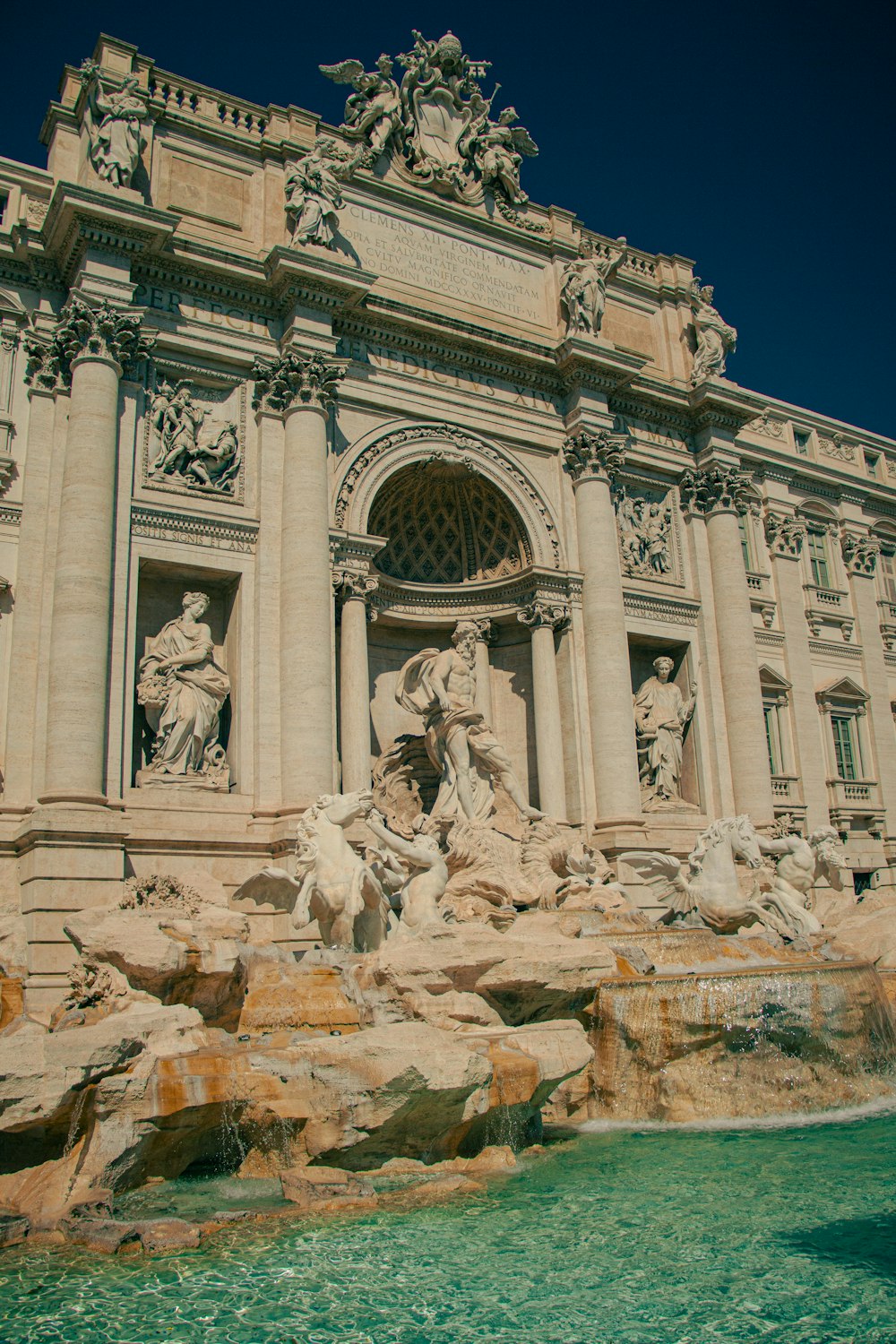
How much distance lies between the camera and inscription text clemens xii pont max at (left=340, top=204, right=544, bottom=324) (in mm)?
22531

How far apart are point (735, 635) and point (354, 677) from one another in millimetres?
9396

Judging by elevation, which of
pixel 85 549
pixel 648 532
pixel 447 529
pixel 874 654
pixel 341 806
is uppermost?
pixel 648 532

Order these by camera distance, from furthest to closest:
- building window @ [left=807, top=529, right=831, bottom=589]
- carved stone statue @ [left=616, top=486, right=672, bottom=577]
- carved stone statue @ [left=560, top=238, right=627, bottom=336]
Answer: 1. building window @ [left=807, top=529, right=831, bottom=589]
2. carved stone statue @ [left=616, top=486, right=672, bottom=577]
3. carved stone statue @ [left=560, top=238, right=627, bottom=336]

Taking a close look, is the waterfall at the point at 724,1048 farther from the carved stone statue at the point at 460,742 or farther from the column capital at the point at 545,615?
the column capital at the point at 545,615

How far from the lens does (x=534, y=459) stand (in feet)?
76.5

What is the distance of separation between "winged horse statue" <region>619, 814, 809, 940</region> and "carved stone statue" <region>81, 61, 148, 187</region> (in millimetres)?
15167

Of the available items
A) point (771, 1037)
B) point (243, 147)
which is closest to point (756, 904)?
point (771, 1037)

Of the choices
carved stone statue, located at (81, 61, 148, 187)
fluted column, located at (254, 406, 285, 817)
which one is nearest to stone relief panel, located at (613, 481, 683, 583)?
fluted column, located at (254, 406, 285, 817)

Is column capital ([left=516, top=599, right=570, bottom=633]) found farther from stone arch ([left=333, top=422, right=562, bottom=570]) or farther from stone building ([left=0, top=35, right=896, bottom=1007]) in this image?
stone arch ([left=333, top=422, right=562, bottom=570])

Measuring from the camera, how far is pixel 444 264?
77.2ft

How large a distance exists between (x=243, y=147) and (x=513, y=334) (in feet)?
21.3

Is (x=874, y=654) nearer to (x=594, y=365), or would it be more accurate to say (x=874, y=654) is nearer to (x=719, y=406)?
(x=719, y=406)

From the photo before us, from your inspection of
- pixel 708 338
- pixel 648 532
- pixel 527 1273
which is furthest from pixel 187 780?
pixel 708 338

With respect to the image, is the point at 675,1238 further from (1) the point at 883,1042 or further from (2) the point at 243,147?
(2) the point at 243,147
